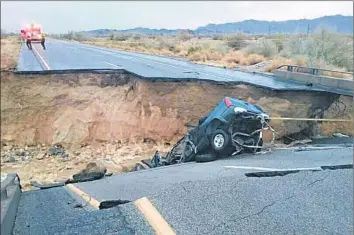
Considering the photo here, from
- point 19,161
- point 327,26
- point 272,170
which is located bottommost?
point 19,161

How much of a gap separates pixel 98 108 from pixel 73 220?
45.1 ft

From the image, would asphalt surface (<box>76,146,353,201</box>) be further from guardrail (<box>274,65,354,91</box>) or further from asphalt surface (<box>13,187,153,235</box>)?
guardrail (<box>274,65,354,91</box>)

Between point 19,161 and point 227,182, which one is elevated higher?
point 227,182

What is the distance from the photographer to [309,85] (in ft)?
60.1

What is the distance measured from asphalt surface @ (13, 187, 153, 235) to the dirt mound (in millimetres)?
11732

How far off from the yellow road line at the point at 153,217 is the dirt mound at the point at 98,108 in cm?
1214

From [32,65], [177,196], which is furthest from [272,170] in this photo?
[32,65]

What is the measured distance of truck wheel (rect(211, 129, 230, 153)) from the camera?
1056 centimetres

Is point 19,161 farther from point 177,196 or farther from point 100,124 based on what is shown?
point 177,196

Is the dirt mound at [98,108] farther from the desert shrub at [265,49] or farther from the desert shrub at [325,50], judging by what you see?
the desert shrub at [265,49]

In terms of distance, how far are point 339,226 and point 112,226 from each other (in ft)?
8.84

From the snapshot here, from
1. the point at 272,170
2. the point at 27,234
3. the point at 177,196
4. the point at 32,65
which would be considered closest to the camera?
the point at 27,234

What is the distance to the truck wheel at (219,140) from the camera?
1056cm

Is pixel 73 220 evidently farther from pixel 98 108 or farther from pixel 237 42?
pixel 237 42
